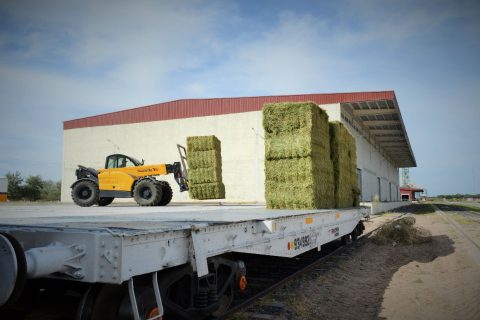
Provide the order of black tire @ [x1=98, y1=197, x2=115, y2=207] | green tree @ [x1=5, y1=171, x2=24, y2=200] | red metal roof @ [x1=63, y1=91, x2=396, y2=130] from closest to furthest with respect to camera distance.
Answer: black tire @ [x1=98, y1=197, x2=115, y2=207] < red metal roof @ [x1=63, y1=91, x2=396, y2=130] < green tree @ [x1=5, y1=171, x2=24, y2=200]

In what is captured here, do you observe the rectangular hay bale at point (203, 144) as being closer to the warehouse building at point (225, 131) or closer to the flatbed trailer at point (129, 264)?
the warehouse building at point (225, 131)

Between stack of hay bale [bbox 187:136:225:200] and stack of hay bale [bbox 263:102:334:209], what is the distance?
8233mm

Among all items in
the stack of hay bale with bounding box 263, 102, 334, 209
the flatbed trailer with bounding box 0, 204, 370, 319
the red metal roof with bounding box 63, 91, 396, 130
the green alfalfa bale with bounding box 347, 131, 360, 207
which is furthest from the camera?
the red metal roof with bounding box 63, 91, 396, 130

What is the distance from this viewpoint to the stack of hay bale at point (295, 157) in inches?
327

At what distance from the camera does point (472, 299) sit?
5.54m

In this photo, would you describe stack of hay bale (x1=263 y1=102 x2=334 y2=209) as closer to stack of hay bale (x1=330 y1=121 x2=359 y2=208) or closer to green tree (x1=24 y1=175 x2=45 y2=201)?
stack of hay bale (x1=330 y1=121 x2=359 y2=208)

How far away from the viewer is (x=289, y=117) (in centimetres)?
873

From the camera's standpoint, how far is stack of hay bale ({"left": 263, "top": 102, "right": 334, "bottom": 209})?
830cm

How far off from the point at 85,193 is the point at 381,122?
2650 centimetres

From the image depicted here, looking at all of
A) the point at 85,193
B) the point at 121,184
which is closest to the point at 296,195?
the point at 121,184

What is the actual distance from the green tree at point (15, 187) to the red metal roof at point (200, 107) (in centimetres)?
1622

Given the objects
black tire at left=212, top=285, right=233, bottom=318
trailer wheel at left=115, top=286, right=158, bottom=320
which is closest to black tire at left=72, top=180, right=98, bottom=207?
black tire at left=212, top=285, right=233, bottom=318

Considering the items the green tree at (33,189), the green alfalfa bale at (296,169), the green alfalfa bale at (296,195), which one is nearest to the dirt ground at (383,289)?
the green alfalfa bale at (296,195)

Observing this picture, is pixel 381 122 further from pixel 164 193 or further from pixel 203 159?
pixel 164 193
